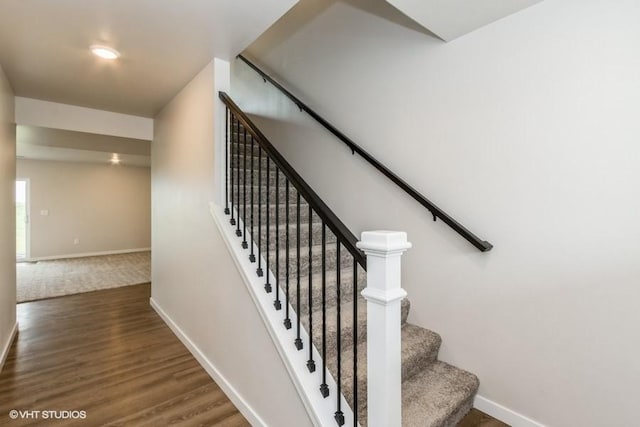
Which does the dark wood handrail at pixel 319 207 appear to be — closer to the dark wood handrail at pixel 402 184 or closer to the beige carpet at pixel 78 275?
the dark wood handrail at pixel 402 184

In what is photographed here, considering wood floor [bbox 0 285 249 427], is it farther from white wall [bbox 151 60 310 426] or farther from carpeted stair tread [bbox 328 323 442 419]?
carpeted stair tread [bbox 328 323 442 419]

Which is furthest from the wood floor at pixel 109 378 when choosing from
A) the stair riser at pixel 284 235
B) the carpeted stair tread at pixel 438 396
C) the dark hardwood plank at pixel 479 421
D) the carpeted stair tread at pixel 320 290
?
the stair riser at pixel 284 235

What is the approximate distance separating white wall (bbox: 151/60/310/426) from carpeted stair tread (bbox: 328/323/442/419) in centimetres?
25

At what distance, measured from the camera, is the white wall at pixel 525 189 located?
1.36 meters

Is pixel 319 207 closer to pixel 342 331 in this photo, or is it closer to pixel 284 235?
pixel 342 331

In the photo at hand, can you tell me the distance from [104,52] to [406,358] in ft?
9.10

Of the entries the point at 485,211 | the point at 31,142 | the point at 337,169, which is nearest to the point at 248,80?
the point at 337,169

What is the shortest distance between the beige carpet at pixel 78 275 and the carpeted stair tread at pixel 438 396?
479 centimetres

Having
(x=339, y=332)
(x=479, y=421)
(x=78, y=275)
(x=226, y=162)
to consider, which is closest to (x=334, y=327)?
(x=339, y=332)

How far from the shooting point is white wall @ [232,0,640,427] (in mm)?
1360

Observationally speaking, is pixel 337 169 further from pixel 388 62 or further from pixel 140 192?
pixel 140 192

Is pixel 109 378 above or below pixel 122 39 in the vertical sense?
below

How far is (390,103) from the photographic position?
87.1 inches

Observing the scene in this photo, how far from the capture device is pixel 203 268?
7.89 ft
